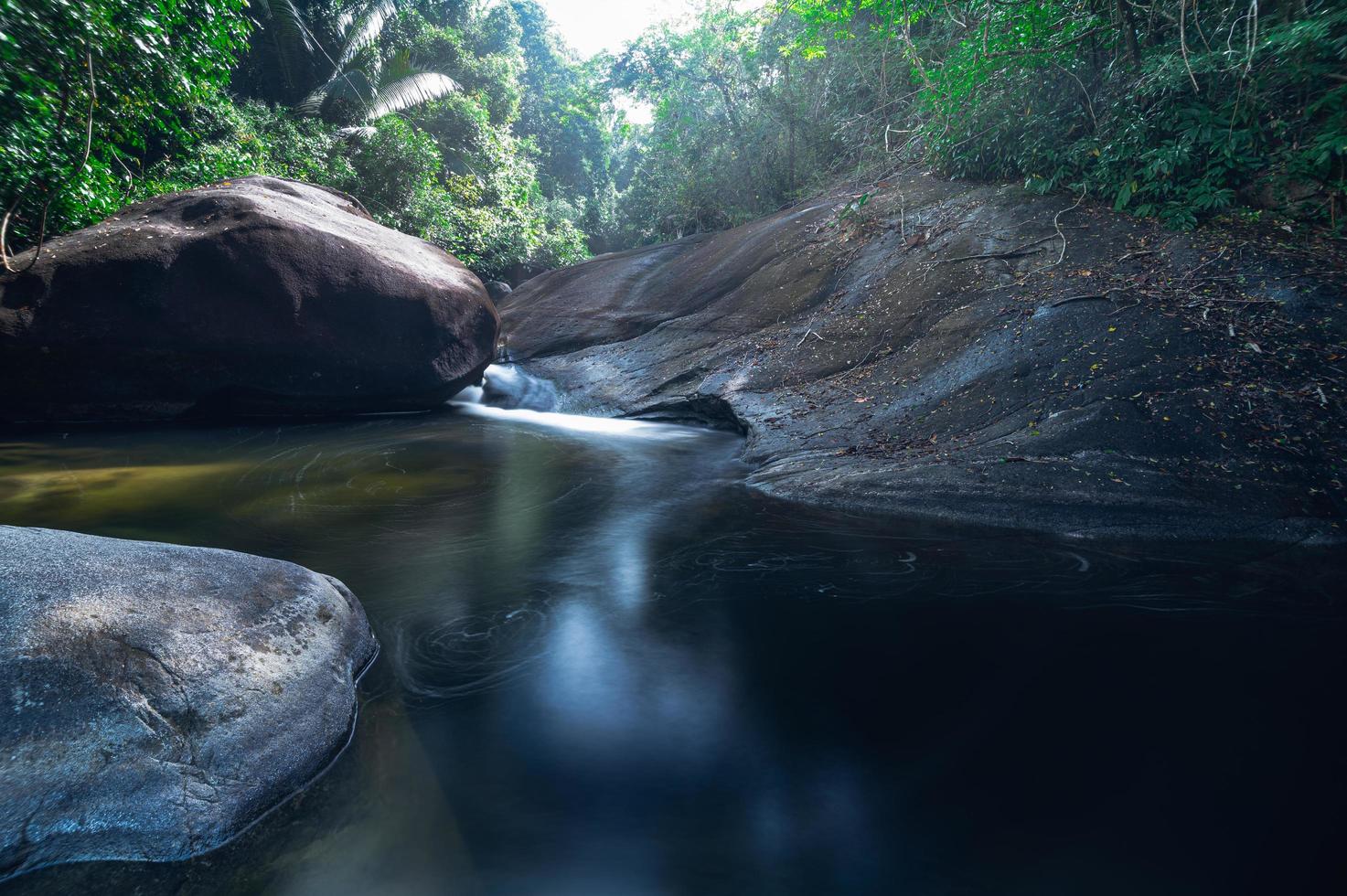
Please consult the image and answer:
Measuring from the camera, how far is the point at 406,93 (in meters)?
19.5

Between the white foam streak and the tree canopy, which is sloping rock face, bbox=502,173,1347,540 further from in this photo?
the tree canopy

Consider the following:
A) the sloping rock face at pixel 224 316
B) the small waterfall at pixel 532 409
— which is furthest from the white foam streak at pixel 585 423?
the sloping rock face at pixel 224 316

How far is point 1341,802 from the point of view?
241cm

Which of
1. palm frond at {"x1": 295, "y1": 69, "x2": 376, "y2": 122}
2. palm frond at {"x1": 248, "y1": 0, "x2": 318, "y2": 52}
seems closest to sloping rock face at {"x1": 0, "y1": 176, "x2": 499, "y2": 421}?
palm frond at {"x1": 295, "y1": 69, "x2": 376, "y2": 122}

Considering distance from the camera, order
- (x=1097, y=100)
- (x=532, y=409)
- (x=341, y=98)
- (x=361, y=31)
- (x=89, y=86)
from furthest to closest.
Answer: (x=361, y=31) → (x=341, y=98) → (x=532, y=409) → (x=1097, y=100) → (x=89, y=86)

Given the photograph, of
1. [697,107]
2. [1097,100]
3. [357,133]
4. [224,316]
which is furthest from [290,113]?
[1097,100]

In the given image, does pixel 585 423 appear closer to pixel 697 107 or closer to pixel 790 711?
pixel 790 711

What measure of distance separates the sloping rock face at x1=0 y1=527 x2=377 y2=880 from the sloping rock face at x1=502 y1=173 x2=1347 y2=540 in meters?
4.02

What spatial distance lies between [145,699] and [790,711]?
237 centimetres

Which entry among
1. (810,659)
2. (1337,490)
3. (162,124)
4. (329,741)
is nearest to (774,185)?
(162,124)

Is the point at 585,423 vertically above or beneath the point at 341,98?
beneath

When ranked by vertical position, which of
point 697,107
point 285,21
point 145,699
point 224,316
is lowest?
point 145,699

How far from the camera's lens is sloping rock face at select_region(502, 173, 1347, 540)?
4.88m

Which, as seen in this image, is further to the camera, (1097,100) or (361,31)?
(361,31)
